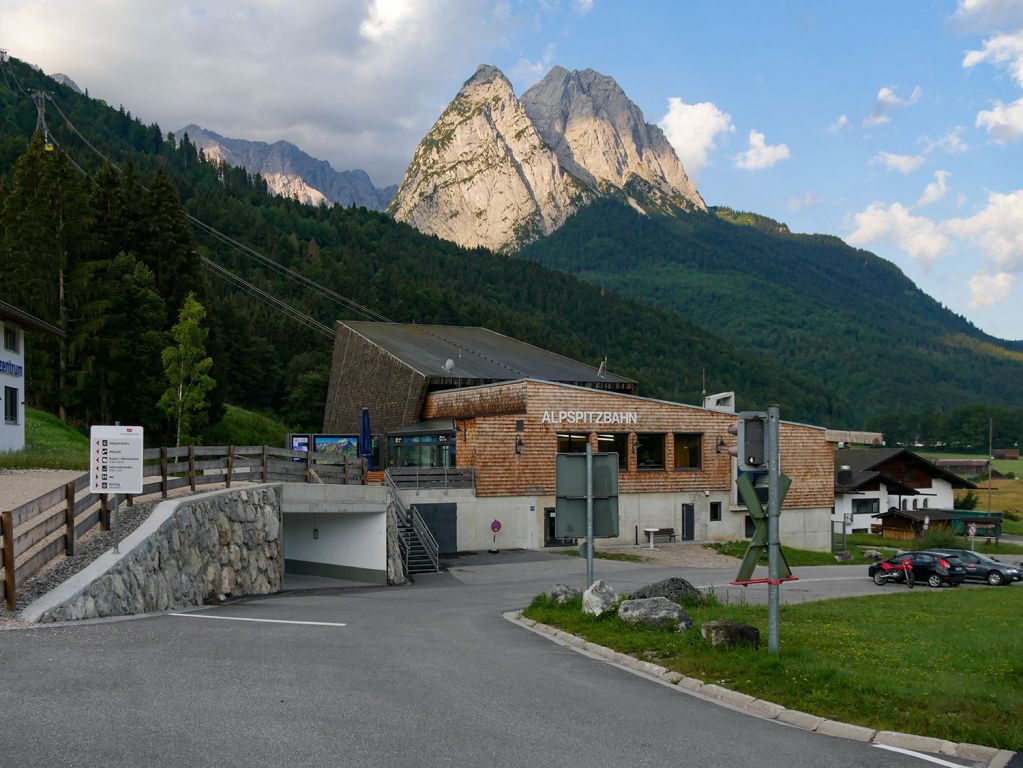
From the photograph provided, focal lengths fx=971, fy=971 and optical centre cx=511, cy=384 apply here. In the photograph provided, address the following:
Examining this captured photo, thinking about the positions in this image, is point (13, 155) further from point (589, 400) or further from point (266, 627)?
point (266, 627)

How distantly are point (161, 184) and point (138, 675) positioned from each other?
66027 millimetres

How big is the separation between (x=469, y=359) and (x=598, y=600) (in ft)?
141

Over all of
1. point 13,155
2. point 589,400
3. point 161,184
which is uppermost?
point 13,155

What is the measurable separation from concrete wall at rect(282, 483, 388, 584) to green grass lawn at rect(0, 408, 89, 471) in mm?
7202

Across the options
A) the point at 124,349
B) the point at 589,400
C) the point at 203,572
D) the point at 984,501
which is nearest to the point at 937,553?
the point at 589,400

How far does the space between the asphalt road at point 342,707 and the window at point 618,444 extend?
31.0 m

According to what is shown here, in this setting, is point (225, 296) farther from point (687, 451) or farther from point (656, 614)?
point (656, 614)

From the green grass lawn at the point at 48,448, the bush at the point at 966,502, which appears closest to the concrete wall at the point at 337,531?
the green grass lawn at the point at 48,448

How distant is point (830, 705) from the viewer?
1005 cm

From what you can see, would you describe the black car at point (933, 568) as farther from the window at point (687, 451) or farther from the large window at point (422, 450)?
the large window at point (422, 450)

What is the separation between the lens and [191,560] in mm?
20203

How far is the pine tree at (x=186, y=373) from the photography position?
5197 cm

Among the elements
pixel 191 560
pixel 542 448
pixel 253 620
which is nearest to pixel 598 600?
pixel 253 620

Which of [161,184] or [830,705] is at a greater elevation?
[161,184]
